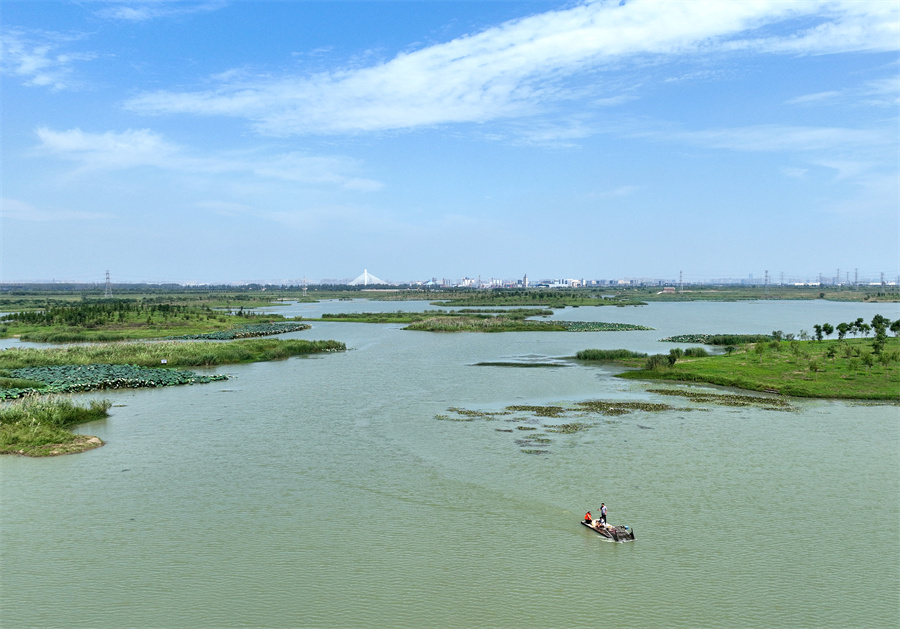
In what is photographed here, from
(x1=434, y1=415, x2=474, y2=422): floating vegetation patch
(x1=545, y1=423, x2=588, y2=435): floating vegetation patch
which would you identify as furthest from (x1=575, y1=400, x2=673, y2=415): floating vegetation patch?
(x1=434, y1=415, x2=474, y2=422): floating vegetation patch

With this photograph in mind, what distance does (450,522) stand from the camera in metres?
18.0

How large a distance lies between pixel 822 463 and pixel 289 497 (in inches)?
735

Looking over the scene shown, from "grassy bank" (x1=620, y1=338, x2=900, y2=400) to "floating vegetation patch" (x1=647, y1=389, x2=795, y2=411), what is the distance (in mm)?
2252

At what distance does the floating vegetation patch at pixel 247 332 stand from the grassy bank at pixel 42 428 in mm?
36667

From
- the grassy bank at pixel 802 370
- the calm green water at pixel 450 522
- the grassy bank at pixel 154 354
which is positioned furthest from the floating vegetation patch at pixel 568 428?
the grassy bank at pixel 154 354

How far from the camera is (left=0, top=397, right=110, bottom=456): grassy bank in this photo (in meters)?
24.2

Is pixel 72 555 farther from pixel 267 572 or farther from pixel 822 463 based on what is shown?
pixel 822 463

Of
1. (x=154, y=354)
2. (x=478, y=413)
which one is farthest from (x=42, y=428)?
(x=154, y=354)

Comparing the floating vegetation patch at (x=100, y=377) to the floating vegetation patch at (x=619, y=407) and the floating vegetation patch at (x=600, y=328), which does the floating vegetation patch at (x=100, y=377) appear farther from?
the floating vegetation patch at (x=600, y=328)

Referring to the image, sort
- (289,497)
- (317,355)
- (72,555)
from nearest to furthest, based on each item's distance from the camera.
A: 1. (72,555)
2. (289,497)
3. (317,355)

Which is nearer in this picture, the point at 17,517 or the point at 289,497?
the point at 17,517

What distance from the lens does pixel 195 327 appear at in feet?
246

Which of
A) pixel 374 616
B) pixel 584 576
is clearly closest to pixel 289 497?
pixel 374 616

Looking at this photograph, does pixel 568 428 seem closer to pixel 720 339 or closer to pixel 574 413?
pixel 574 413
